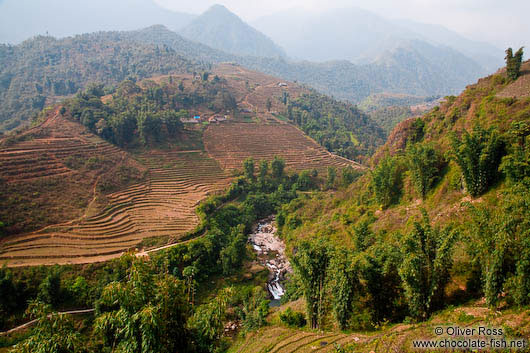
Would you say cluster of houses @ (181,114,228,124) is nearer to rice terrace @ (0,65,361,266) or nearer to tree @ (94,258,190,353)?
rice terrace @ (0,65,361,266)

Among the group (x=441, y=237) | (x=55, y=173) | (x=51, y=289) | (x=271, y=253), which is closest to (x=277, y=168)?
(x=271, y=253)

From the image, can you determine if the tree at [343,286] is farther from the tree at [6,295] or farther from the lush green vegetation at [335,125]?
the lush green vegetation at [335,125]

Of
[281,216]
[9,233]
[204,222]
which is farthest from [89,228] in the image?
[281,216]

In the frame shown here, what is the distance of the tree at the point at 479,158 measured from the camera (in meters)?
17.8

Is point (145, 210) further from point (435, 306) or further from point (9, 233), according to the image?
point (435, 306)

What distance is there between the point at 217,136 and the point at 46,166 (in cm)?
3329

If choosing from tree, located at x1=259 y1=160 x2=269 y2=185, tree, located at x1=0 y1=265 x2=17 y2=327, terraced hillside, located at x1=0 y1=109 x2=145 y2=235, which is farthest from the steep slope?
terraced hillside, located at x1=0 y1=109 x2=145 y2=235

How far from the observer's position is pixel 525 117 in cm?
1902

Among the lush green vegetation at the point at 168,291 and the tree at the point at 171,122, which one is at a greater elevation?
the tree at the point at 171,122

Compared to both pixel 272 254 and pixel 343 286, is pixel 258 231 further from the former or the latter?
pixel 343 286

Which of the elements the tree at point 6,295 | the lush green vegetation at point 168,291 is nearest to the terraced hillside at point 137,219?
the lush green vegetation at point 168,291

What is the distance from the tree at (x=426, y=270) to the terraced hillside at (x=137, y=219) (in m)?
27.1

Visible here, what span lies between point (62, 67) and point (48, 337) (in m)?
144

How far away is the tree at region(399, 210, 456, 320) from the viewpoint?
12094mm
